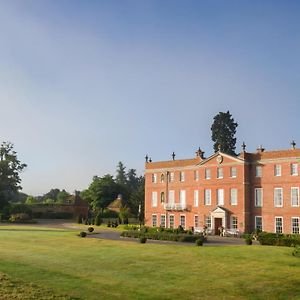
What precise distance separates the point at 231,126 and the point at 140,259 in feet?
212

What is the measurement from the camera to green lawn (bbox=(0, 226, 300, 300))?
16.9 m

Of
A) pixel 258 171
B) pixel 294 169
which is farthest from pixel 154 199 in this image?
pixel 294 169

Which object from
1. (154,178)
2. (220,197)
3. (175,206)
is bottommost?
(175,206)

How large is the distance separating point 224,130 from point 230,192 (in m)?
31.5

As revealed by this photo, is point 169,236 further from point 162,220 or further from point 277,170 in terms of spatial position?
point 162,220

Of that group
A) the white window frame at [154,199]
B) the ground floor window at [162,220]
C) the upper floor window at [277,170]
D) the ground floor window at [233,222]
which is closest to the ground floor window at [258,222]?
the ground floor window at [233,222]

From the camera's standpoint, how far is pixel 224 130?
8719cm

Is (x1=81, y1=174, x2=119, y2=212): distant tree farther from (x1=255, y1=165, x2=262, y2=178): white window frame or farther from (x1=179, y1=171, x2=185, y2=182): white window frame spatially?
(x1=255, y1=165, x2=262, y2=178): white window frame

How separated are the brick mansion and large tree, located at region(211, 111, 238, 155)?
866 inches

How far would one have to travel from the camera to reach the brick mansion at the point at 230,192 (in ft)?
173

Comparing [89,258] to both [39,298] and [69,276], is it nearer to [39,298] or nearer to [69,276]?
[69,276]

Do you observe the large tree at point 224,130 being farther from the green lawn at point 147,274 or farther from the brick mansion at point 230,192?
the green lawn at point 147,274

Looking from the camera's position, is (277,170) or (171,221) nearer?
(277,170)

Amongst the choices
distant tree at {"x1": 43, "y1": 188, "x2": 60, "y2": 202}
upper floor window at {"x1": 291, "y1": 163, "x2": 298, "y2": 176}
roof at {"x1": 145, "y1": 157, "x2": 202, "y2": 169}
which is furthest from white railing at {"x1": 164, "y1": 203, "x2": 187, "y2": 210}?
distant tree at {"x1": 43, "y1": 188, "x2": 60, "y2": 202}
